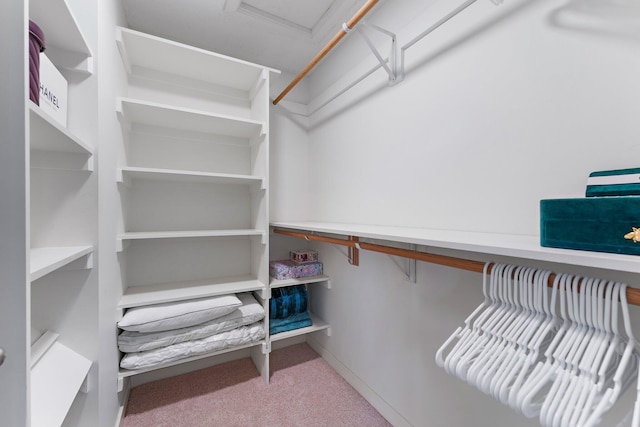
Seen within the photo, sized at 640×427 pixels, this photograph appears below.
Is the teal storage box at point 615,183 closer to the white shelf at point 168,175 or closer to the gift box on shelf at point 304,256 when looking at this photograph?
the white shelf at point 168,175

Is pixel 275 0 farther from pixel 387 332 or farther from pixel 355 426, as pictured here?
pixel 355 426

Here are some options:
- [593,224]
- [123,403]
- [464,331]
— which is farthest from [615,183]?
[123,403]

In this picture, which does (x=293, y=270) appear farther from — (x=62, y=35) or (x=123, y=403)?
(x=62, y=35)

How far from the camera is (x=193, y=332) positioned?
60.7 inches

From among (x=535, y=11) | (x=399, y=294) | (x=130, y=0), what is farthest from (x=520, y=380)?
(x=130, y=0)

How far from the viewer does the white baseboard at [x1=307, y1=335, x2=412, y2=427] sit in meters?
1.42

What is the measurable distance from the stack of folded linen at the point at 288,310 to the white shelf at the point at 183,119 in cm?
121

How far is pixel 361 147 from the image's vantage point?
168cm

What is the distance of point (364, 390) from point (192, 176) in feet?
5.75

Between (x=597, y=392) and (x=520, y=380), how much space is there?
0.13 meters

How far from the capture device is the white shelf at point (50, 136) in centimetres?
63

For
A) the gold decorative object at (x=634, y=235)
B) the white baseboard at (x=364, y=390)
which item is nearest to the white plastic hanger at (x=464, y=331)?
the gold decorative object at (x=634, y=235)

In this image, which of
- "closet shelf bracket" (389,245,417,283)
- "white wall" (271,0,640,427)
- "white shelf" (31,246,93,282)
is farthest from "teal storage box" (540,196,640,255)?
"white shelf" (31,246,93,282)

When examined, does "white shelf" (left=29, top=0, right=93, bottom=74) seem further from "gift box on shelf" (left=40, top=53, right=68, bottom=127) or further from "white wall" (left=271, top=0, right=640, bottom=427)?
Answer: "white wall" (left=271, top=0, right=640, bottom=427)
